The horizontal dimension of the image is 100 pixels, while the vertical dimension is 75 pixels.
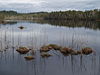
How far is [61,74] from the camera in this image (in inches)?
701

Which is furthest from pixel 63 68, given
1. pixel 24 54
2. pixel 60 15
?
pixel 60 15

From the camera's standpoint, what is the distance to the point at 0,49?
2598 cm

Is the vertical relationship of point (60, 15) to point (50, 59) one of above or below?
above

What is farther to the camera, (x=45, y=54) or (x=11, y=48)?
(x=11, y=48)

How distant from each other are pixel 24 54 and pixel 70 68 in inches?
295

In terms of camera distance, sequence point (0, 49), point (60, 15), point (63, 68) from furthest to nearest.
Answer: point (60, 15), point (0, 49), point (63, 68)

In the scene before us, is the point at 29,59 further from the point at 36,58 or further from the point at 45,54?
the point at 45,54

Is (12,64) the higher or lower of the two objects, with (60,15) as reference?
lower

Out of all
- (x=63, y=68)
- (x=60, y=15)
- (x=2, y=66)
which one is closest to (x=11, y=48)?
(x=2, y=66)

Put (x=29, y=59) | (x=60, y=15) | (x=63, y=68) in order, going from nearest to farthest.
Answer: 1. (x=63, y=68)
2. (x=29, y=59)
3. (x=60, y=15)

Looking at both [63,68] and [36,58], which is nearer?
[63,68]

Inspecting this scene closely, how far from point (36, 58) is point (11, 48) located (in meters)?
6.17

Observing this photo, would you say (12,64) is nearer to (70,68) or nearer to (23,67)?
(23,67)

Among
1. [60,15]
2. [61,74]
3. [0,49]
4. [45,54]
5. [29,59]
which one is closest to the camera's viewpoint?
[61,74]
